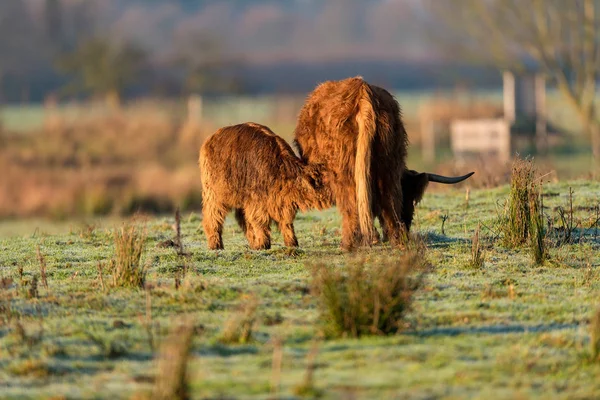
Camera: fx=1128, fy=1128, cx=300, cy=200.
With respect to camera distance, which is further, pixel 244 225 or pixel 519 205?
pixel 244 225

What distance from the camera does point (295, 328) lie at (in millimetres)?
7660

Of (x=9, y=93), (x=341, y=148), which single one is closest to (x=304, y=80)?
(x=9, y=93)

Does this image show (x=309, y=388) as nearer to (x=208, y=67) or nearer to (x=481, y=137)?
(x=481, y=137)

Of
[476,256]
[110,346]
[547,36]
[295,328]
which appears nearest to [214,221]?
[476,256]

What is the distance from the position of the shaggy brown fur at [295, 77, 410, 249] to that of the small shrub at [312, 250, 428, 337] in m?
2.60

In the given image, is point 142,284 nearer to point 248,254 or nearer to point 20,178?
point 248,254

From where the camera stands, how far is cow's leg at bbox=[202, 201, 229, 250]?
1165 centimetres

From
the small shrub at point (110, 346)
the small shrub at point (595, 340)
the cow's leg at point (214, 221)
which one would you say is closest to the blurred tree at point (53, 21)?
the cow's leg at point (214, 221)

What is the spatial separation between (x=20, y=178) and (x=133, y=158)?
20.1 feet

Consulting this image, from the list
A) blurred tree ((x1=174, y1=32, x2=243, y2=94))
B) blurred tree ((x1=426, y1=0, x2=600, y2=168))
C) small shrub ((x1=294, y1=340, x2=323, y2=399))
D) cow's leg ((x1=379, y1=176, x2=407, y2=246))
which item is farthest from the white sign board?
small shrub ((x1=294, y1=340, x2=323, y2=399))

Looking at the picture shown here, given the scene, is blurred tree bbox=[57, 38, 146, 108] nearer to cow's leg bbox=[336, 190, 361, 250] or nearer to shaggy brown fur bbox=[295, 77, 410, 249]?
shaggy brown fur bbox=[295, 77, 410, 249]

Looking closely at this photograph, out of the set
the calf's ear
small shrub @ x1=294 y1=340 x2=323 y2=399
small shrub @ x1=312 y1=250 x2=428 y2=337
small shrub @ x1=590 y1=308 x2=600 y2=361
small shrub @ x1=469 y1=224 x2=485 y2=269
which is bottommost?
small shrub @ x1=294 y1=340 x2=323 y2=399

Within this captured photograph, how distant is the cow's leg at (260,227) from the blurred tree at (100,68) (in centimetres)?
5080

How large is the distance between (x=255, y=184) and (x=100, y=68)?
53.3m
